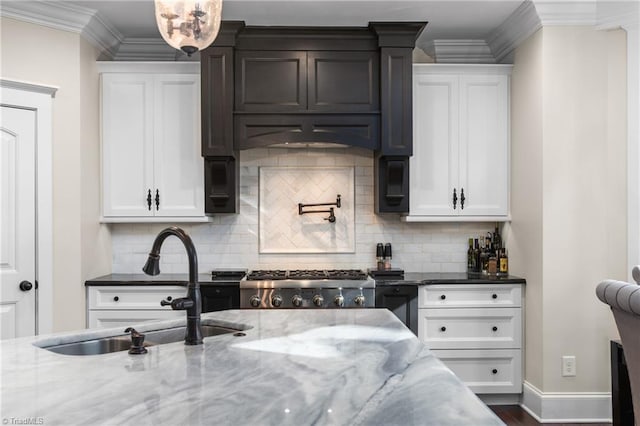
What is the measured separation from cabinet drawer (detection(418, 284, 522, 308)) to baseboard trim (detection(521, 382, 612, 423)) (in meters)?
0.69

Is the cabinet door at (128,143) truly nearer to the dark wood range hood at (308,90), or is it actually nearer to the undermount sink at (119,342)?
the dark wood range hood at (308,90)

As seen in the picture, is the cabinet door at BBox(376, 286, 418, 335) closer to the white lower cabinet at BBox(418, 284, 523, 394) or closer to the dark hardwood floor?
the white lower cabinet at BBox(418, 284, 523, 394)

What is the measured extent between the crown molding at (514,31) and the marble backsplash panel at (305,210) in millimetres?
1532

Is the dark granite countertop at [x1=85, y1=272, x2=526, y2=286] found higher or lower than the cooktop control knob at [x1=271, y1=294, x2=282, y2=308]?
higher

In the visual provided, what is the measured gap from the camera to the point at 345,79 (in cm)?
425

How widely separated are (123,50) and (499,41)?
119 inches

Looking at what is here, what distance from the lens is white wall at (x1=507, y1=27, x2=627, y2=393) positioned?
12.8ft

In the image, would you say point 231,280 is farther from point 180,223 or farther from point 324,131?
point 324,131

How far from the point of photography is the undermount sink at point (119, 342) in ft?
6.62

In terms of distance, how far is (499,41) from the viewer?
14.7ft

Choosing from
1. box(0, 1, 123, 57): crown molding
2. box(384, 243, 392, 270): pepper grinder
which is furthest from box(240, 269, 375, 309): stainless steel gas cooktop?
box(0, 1, 123, 57): crown molding

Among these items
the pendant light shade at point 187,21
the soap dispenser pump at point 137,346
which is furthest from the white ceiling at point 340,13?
the soap dispenser pump at point 137,346

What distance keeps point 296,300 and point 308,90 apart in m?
1.56

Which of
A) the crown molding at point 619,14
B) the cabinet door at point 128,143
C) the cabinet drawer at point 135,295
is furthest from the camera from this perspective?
the cabinet door at point 128,143
